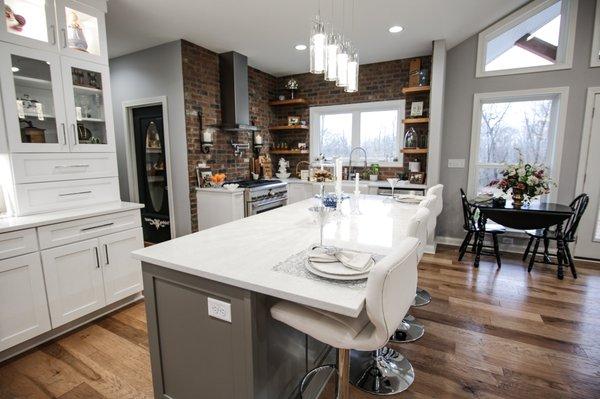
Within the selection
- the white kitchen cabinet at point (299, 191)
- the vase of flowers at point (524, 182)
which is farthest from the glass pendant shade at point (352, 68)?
the white kitchen cabinet at point (299, 191)

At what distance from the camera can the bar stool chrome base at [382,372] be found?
1844mm

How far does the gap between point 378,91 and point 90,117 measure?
4012 mm

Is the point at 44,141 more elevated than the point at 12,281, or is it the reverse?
the point at 44,141

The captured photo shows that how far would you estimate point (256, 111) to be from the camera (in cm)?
536

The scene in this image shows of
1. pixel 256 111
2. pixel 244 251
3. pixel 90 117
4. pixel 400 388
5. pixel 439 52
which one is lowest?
pixel 400 388

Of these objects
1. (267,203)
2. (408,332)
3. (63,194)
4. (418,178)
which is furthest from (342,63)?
(418,178)

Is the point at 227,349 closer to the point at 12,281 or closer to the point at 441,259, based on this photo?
the point at 12,281

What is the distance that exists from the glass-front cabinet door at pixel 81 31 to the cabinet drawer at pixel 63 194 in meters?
1.08

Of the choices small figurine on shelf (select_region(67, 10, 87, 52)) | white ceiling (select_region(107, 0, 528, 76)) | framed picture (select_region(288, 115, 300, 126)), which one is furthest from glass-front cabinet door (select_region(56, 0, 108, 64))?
framed picture (select_region(288, 115, 300, 126))

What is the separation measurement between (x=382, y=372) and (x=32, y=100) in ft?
10.6

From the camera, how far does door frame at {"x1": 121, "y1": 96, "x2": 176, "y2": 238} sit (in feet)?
13.6

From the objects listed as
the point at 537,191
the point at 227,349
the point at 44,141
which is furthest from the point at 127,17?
the point at 537,191

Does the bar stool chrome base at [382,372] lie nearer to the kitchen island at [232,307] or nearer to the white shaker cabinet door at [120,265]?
the kitchen island at [232,307]

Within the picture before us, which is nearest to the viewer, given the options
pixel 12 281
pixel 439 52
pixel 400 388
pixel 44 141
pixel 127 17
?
pixel 400 388
